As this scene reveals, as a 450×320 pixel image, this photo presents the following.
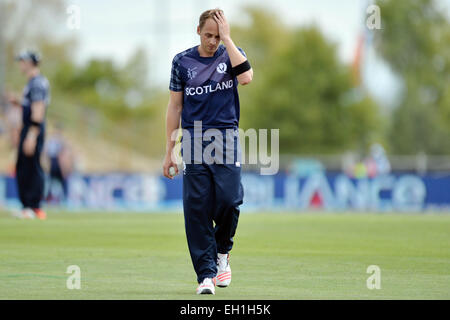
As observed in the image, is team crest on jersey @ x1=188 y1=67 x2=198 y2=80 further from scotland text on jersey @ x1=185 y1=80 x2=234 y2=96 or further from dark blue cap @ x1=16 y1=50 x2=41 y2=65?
dark blue cap @ x1=16 y1=50 x2=41 y2=65

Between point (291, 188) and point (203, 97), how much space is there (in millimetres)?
22968

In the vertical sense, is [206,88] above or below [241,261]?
above

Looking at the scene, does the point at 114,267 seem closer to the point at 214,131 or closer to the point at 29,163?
the point at 214,131

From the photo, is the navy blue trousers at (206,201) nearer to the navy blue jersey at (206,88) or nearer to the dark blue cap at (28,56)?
the navy blue jersey at (206,88)

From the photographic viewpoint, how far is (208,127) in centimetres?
768

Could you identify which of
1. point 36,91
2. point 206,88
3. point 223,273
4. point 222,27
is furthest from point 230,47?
point 36,91

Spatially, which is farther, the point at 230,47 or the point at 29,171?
the point at 29,171

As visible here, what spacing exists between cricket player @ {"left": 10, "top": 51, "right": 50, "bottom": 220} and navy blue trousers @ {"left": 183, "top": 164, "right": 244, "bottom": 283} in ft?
27.7

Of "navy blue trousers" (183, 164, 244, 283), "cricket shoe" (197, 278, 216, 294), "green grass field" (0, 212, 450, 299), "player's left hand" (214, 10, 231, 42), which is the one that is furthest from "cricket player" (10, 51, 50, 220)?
"cricket shoe" (197, 278, 216, 294)

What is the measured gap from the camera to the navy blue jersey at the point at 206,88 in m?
7.70

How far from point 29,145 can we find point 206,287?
9.09 metres

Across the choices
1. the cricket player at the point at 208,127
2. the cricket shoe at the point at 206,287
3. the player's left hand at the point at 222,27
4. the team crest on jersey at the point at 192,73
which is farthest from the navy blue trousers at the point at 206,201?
the player's left hand at the point at 222,27

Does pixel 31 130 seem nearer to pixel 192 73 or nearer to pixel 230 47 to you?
pixel 192 73

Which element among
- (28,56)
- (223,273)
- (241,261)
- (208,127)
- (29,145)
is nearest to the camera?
(208,127)
